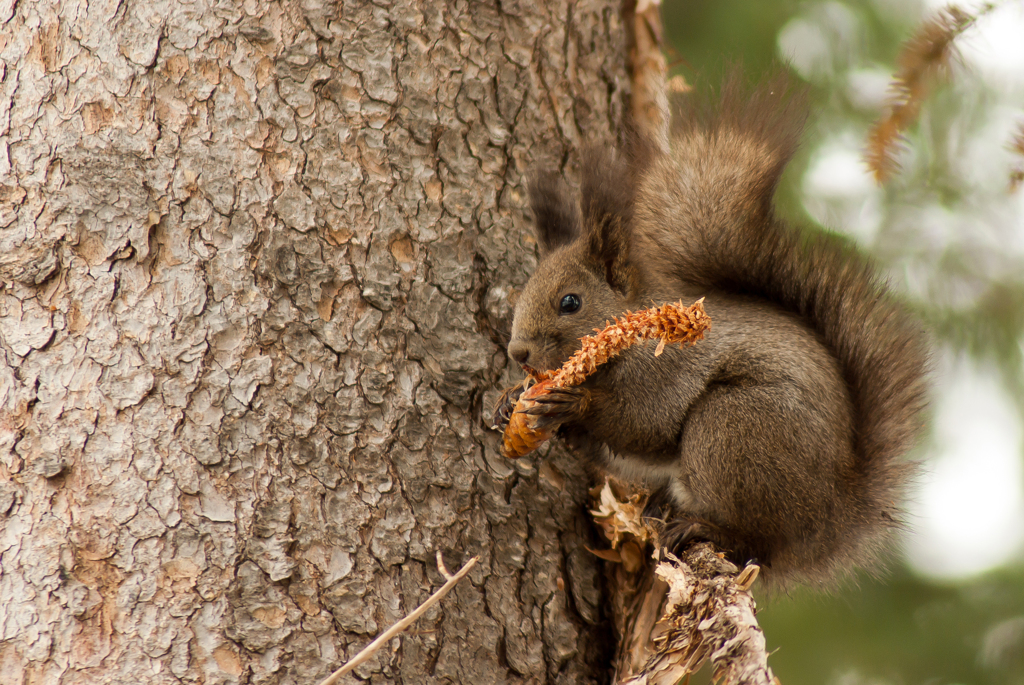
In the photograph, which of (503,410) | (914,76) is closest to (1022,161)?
(914,76)

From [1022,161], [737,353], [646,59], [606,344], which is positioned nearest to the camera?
[1022,161]

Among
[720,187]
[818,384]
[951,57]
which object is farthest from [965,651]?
[951,57]

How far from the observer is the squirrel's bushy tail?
1611mm

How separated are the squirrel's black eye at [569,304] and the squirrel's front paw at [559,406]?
174mm

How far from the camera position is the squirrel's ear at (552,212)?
64.4 inches

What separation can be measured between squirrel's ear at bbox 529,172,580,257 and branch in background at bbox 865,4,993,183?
0.60m

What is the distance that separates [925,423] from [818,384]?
0.98 feet

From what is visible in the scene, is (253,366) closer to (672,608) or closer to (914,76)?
(672,608)

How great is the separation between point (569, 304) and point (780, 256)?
0.46m

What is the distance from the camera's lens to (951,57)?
112cm

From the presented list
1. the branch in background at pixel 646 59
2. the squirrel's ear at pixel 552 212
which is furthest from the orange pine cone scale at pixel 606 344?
the branch in background at pixel 646 59

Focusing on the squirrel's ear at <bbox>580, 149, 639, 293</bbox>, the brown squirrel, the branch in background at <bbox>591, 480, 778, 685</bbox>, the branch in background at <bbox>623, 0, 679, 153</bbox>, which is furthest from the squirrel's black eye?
the branch in background at <bbox>623, 0, 679, 153</bbox>

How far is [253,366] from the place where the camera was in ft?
4.29

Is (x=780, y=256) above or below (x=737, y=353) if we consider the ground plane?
above
